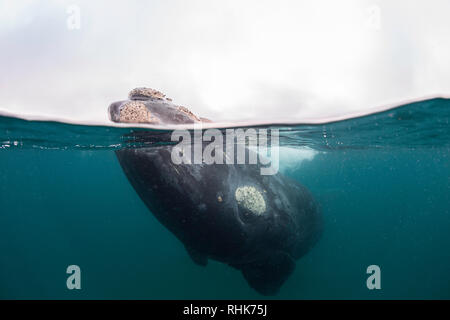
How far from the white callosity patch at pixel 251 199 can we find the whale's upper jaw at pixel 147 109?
2.75m

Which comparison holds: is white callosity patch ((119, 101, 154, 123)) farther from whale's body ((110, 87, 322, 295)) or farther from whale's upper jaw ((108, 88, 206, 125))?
whale's body ((110, 87, 322, 295))

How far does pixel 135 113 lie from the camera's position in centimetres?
657

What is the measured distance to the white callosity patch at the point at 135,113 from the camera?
632cm

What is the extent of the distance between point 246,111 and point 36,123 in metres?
7.32

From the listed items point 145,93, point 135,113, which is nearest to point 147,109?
point 135,113

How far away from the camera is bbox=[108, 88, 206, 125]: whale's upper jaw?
6.29m

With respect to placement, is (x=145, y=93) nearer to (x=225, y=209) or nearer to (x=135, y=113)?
(x=135, y=113)

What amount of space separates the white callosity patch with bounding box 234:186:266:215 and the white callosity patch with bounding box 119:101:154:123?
3.33 metres

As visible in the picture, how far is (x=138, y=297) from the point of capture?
66.1ft

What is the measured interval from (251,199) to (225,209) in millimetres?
917

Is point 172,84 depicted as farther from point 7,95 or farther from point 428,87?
point 428,87

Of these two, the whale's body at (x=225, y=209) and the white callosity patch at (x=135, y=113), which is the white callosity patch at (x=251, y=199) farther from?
the white callosity patch at (x=135, y=113)

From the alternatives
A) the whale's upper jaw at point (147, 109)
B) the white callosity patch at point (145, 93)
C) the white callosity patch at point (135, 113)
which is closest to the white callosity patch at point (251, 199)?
the whale's upper jaw at point (147, 109)
